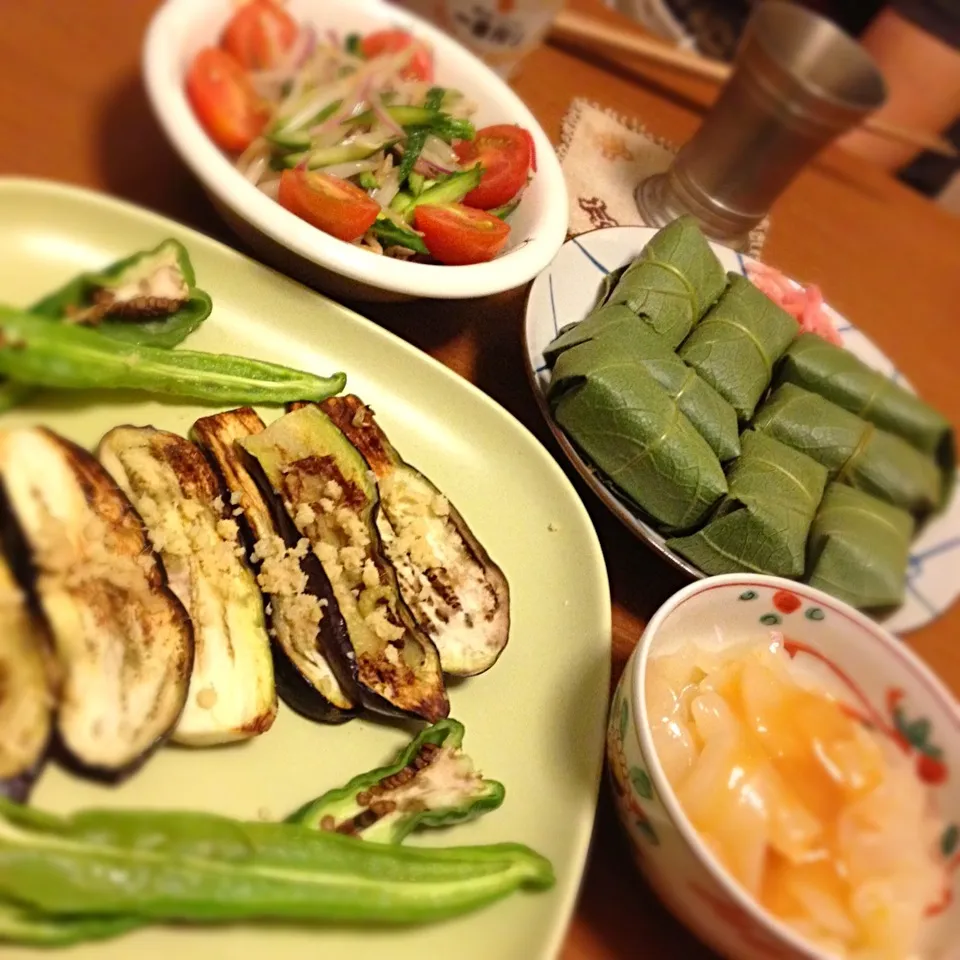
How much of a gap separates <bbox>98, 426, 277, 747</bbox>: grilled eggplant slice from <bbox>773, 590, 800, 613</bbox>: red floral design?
0.46 metres

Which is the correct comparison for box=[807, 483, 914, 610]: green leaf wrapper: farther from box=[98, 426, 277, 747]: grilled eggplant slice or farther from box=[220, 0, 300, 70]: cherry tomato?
box=[220, 0, 300, 70]: cherry tomato

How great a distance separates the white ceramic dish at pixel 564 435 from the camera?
94 cm

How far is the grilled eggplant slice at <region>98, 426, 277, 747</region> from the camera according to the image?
0.64 meters

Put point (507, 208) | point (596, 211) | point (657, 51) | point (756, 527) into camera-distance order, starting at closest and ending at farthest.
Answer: point (756, 527) → point (507, 208) → point (596, 211) → point (657, 51)

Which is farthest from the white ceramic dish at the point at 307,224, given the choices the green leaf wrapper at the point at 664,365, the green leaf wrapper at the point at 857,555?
the green leaf wrapper at the point at 857,555

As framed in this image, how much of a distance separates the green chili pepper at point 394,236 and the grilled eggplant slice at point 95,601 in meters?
0.45

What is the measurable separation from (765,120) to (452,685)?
107cm

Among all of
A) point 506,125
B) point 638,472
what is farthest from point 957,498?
point 506,125

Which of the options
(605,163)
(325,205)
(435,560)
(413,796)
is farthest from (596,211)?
(413,796)

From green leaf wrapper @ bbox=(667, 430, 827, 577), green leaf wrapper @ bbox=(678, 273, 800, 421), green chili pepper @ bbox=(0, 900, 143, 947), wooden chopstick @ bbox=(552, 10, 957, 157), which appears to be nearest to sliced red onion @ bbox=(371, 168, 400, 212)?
green leaf wrapper @ bbox=(678, 273, 800, 421)

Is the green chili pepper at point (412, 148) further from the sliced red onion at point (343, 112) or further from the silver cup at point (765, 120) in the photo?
the silver cup at point (765, 120)

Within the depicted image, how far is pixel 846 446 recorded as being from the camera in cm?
114

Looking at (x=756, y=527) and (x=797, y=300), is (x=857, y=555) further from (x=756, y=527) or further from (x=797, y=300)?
(x=797, y=300)

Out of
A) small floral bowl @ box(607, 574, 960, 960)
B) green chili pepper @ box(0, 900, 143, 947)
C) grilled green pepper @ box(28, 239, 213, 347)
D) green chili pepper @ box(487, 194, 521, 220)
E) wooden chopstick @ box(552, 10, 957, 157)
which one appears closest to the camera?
green chili pepper @ box(0, 900, 143, 947)
